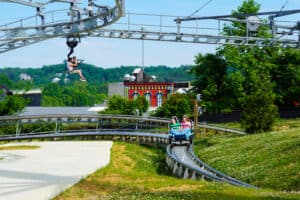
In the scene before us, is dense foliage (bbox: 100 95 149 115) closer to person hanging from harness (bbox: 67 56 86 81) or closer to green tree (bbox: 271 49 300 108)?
green tree (bbox: 271 49 300 108)

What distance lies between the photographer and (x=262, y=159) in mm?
25453

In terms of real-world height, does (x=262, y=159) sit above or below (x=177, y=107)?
below

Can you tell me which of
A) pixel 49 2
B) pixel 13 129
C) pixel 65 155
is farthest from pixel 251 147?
pixel 13 129

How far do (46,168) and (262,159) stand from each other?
9.27 meters

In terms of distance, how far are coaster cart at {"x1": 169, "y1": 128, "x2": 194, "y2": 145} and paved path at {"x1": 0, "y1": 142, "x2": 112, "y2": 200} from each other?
384cm

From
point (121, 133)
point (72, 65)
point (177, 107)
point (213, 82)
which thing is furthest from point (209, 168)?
point (177, 107)

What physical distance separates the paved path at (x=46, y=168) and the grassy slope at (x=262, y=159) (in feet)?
18.4

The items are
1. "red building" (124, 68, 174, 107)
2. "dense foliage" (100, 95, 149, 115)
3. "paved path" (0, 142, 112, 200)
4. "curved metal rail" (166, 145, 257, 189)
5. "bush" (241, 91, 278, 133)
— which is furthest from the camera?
"red building" (124, 68, 174, 107)

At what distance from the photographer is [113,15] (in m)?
23.4

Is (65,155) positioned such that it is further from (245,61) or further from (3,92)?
(3,92)

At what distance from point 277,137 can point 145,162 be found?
6931 millimetres

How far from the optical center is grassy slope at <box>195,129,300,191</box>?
21.5m

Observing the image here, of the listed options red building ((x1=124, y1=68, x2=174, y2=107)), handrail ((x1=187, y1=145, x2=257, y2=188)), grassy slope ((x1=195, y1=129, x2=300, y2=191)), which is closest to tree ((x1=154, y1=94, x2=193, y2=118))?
grassy slope ((x1=195, y1=129, x2=300, y2=191))

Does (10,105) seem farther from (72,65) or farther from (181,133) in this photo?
(72,65)
